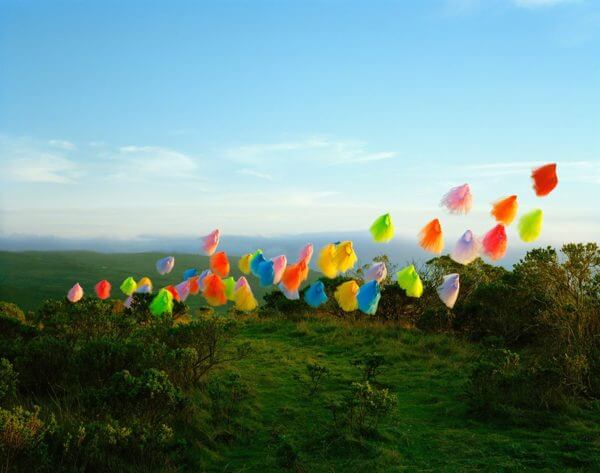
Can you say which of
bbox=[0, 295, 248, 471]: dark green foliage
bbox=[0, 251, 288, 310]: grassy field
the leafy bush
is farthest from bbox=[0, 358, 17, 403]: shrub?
bbox=[0, 251, 288, 310]: grassy field

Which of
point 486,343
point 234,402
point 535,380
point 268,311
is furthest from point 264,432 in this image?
point 268,311

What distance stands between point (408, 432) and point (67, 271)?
121 feet

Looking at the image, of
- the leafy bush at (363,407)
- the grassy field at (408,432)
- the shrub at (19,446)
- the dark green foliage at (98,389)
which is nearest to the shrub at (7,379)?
the dark green foliage at (98,389)

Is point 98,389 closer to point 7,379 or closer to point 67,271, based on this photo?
point 7,379

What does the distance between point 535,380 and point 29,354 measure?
23.3ft

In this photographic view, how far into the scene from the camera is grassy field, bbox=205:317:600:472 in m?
5.55

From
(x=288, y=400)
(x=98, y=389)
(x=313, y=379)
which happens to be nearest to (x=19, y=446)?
(x=98, y=389)

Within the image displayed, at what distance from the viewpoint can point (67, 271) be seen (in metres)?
38.3

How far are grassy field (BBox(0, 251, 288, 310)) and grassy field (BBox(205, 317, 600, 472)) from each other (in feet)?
60.0

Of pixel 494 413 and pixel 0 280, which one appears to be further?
pixel 0 280

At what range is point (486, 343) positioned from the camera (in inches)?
469

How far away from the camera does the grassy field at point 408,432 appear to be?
555 cm

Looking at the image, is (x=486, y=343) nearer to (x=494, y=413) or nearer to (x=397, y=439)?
(x=494, y=413)

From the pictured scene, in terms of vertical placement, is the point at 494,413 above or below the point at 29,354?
below
